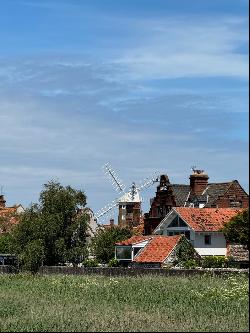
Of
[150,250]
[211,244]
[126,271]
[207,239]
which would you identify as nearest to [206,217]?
[207,239]

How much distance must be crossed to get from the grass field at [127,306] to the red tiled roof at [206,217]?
25683mm

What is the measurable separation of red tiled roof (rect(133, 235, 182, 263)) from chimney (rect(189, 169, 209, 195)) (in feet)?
48.0

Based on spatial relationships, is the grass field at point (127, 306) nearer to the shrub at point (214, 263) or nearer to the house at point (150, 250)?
the shrub at point (214, 263)

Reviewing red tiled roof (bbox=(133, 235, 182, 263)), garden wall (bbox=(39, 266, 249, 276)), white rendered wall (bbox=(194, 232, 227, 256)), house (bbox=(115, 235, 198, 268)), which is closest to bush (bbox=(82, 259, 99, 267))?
house (bbox=(115, 235, 198, 268))

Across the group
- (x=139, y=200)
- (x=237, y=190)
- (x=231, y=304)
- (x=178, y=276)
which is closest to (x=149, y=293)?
(x=231, y=304)

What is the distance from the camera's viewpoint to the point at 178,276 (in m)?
62.0

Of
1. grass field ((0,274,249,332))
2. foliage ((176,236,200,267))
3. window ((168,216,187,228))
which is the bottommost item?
grass field ((0,274,249,332))

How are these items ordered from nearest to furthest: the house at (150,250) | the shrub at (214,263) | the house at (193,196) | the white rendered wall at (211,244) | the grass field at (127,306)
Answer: the grass field at (127,306) → the shrub at (214,263) → the house at (150,250) → the white rendered wall at (211,244) → the house at (193,196)

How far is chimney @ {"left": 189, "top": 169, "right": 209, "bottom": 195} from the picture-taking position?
9362 cm

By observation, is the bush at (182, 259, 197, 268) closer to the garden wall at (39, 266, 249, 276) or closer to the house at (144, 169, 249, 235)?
the garden wall at (39, 266, 249, 276)

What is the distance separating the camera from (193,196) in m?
95.3

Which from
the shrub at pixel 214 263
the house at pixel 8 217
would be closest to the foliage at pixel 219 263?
the shrub at pixel 214 263

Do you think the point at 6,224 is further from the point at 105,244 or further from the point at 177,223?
the point at 177,223

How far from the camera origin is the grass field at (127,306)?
2834cm
